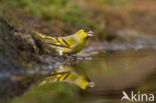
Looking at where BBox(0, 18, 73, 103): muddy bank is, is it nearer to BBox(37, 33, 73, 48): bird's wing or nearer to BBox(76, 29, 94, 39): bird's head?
BBox(37, 33, 73, 48): bird's wing

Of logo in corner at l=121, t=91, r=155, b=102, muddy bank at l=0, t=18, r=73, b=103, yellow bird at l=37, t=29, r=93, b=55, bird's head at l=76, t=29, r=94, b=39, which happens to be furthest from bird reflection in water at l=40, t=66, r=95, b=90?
bird's head at l=76, t=29, r=94, b=39

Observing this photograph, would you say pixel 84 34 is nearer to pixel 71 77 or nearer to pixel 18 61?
pixel 71 77

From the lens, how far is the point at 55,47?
27.8 feet

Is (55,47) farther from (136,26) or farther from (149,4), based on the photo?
(149,4)

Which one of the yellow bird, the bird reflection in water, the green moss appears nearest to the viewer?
the green moss

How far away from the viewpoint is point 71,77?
20.2 ft

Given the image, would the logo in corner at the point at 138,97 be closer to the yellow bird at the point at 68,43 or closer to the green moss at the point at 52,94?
the green moss at the point at 52,94

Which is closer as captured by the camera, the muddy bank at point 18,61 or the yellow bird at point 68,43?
the muddy bank at point 18,61

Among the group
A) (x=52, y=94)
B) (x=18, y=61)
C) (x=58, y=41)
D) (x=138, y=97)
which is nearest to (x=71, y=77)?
(x=18, y=61)

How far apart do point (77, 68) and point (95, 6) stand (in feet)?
41.1

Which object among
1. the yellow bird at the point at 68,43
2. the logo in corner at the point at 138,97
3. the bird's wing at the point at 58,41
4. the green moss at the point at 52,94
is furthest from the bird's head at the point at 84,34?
the logo in corner at the point at 138,97

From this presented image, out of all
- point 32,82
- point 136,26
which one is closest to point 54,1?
point 136,26

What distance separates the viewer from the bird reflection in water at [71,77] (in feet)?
18.3

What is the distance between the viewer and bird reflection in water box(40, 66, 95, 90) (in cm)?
557
